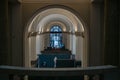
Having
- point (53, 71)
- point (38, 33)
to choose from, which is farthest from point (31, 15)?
point (38, 33)

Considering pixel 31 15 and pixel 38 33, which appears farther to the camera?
pixel 38 33

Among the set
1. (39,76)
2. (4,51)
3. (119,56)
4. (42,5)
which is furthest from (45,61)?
(39,76)

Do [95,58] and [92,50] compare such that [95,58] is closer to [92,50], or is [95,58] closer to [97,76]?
[92,50]

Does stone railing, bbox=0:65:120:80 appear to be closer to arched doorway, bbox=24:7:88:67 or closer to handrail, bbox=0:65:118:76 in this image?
handrail, bbox=0:65:118:76

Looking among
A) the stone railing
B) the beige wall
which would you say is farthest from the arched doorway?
the stone railing

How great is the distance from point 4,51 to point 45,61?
43.1ft

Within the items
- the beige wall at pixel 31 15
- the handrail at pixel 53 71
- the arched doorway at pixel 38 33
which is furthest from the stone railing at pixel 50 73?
the arched doorway at pixel 38 33

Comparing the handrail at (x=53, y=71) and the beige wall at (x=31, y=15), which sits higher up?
the beige wall at (x=31, y=15)

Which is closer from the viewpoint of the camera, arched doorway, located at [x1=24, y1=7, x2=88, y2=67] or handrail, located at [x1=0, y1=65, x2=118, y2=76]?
handrail, located at [x1=0, y1=65, x2=118, y2=76]

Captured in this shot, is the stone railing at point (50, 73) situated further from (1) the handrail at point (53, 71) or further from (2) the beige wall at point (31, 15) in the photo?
(2) the beige wall at point (31, 15)

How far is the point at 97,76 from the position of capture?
4.87 m

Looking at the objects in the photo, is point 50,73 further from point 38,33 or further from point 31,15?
point 38,33

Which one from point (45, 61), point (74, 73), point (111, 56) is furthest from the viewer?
point (45, 61)

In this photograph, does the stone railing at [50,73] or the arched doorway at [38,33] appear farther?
the arched doorway at [38,33]
